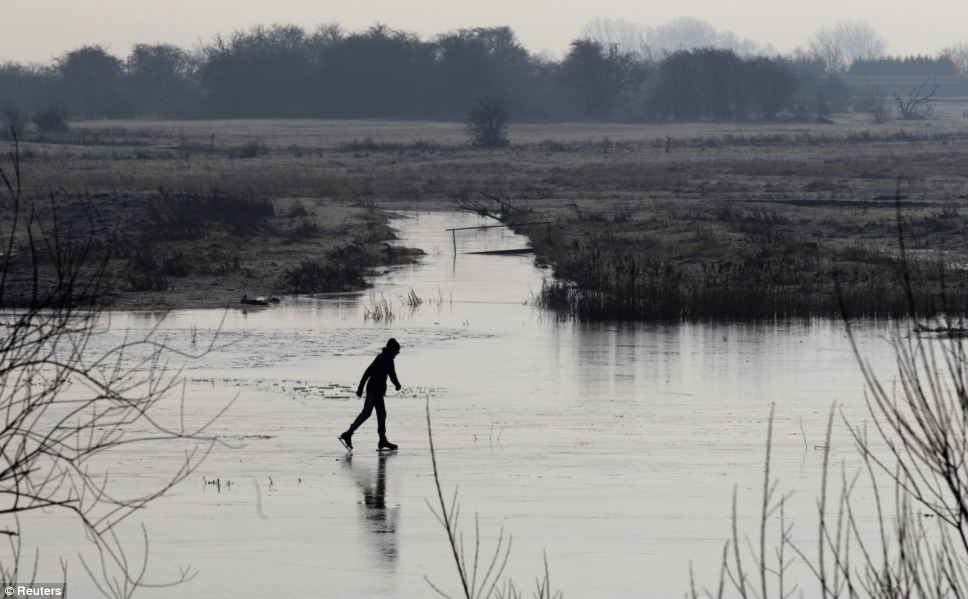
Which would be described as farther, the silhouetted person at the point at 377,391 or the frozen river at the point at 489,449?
the silhouetted person at the point at 377,391

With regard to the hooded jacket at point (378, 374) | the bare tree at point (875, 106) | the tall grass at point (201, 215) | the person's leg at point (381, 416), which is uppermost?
the bare tree at point (875, 106)

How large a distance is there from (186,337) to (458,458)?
38.1 ft

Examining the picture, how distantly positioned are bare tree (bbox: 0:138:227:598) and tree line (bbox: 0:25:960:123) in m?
116

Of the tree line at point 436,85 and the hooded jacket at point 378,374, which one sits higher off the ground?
the tree line at point 436,85

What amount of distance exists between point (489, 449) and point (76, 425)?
4982 millimetres

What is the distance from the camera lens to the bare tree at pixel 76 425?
7324mm

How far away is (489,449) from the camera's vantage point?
59.1ft

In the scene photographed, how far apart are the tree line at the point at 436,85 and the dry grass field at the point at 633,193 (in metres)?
14.3

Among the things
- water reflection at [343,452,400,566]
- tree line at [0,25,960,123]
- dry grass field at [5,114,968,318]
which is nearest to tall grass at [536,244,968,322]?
dry grass field at [5,114,968,318]

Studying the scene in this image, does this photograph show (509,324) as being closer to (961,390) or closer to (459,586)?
(459,586)

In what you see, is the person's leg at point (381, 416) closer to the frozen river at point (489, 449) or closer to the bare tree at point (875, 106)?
the frozen river at point (489, 449)

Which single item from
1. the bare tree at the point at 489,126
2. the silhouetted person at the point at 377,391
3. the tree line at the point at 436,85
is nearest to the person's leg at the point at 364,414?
the silhouetted person at the point at 377,391

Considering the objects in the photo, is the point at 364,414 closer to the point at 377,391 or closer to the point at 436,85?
the point at 377,391

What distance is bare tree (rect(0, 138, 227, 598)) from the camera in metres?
7.32
